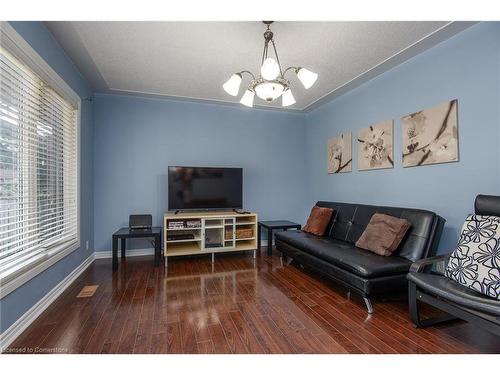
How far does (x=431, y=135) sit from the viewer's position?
8.28ft

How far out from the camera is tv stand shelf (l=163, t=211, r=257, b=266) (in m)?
3.56

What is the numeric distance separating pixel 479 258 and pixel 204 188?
3.21 m

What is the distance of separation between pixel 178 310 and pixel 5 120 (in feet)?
6.28

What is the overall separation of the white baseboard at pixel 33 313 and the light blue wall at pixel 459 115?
3.58m

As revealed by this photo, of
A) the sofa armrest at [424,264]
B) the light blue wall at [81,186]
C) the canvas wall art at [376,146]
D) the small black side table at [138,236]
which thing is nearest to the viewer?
the light blue wall at [81,186]

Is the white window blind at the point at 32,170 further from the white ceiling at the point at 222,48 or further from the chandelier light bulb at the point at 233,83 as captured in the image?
the chandelier light bulb at the point at 233,83

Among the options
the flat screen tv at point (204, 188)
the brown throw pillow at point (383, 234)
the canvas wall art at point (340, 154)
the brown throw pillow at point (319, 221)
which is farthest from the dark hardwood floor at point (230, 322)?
the canvas wall art at point (340, 154)

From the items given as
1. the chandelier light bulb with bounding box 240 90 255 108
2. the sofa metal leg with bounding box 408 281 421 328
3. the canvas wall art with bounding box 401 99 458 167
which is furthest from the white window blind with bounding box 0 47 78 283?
the canvas wall art with bounding box 401 99 458 167

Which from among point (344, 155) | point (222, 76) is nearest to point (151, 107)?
point (222, 76)

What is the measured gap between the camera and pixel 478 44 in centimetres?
215

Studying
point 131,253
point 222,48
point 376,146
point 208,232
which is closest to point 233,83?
point 222,48

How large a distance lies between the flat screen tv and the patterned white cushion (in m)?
2.87

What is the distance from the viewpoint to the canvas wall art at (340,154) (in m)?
3.73
